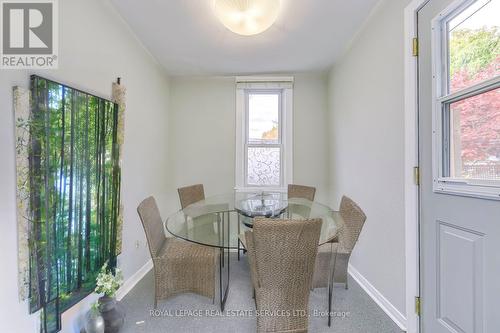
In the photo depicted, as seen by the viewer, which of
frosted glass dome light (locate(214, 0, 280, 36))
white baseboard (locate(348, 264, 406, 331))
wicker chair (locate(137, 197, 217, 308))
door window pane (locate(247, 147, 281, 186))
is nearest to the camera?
frosted glass dome light (locate(214, 0, 280, 36))

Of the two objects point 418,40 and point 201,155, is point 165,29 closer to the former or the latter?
point 201,155

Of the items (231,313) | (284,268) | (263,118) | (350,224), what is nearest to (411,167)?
(350,224)

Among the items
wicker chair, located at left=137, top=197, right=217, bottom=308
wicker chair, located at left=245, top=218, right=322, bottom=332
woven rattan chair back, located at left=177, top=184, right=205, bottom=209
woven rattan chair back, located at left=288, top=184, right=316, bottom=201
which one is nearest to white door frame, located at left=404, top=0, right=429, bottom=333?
wicker chair, located at left=245, top=218, right=322, bottom=332

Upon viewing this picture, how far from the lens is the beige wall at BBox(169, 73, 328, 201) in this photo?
332cm

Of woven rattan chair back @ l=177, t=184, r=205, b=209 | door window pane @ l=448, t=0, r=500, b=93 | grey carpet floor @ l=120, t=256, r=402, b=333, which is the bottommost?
grey carpet floor @ l=120, t=256, r=402, b=333

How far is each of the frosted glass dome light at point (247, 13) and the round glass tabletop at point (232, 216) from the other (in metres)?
1.57

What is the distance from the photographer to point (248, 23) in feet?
5.22

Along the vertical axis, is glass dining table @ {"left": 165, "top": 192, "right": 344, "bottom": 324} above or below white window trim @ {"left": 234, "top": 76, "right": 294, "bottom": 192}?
below

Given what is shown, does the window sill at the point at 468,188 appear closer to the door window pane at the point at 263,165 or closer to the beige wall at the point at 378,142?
the beige wall at the point at 378,142

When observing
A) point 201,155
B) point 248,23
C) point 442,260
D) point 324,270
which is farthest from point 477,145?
point 201,155

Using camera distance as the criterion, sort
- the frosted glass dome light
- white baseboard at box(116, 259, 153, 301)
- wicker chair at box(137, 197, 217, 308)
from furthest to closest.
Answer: white baseboard at box(116, 259, 153, 301) < wicker chair at box(137, 197, 217, 308) < the frosted glass dome light

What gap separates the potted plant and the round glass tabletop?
0.52 metres

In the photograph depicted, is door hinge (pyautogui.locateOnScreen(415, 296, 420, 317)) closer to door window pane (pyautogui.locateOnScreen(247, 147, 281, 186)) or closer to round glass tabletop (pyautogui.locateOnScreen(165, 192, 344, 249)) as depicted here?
round glass tabletop (pyautogui.locateOnScreen(165, 192, 344, 249))

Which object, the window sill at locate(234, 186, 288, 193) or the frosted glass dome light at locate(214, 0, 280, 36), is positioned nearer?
the frosted glass dome light at locate(214, 0, 280, 36)
